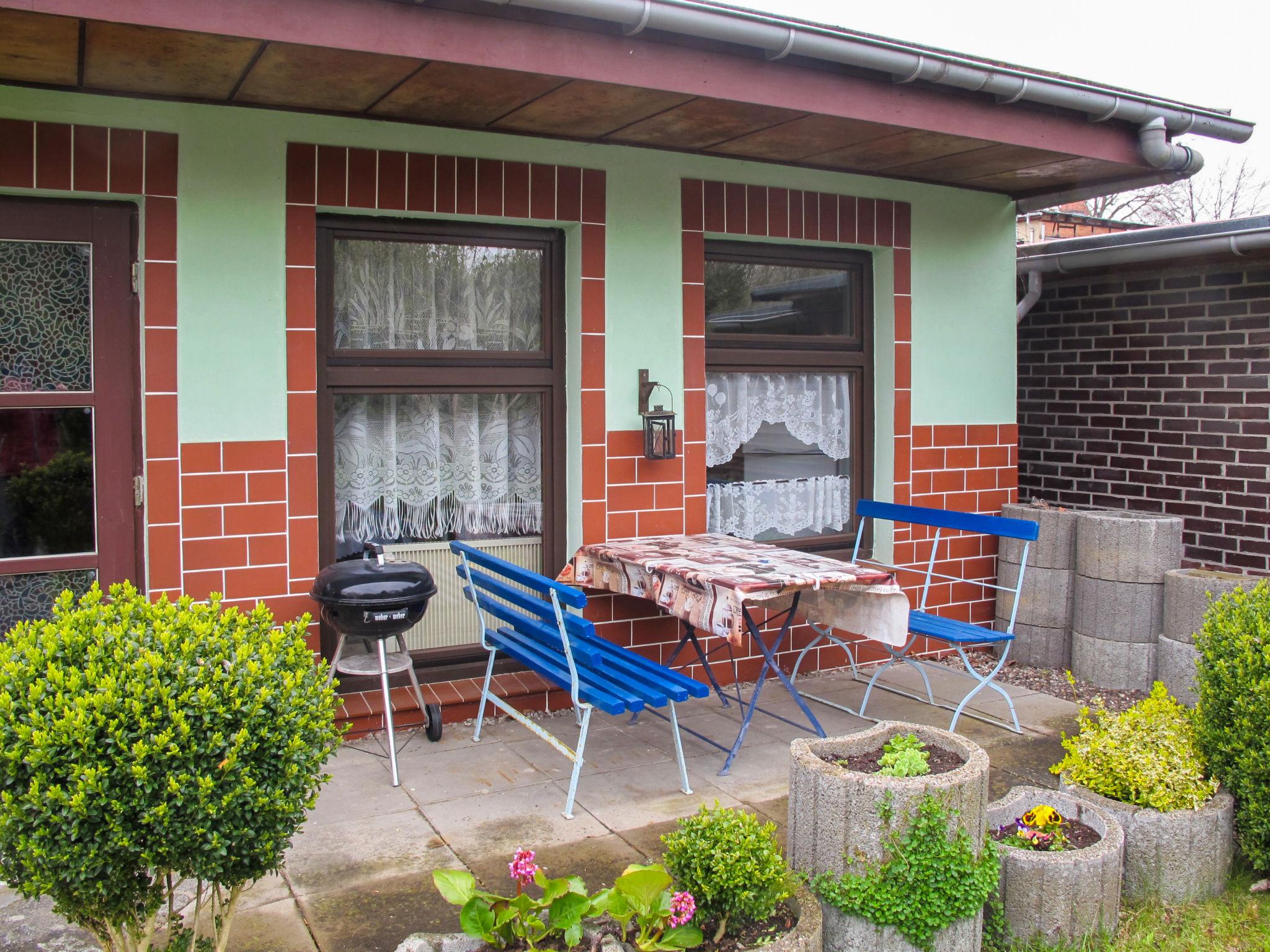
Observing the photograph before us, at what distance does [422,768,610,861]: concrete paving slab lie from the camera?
371 cm

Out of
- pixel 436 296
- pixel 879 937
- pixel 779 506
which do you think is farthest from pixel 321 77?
pixel 879 937

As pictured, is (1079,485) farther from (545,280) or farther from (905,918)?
(905,918)

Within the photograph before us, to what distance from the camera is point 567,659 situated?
405 cm

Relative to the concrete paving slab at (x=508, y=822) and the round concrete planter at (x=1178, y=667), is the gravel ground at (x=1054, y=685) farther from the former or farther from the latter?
the concrete paving slab at (x=508, y=822)

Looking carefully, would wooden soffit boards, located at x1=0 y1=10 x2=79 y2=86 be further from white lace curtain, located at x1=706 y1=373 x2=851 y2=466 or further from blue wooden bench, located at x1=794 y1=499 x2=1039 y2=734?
blue wooden bench, located at x1=794 y1=499 x2=1039 y2=734

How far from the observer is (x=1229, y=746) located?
3564 mm

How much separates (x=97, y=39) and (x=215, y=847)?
2.71 m

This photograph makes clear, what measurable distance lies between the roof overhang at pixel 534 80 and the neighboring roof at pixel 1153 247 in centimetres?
64

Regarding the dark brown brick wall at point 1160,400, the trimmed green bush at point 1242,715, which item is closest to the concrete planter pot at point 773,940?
the trimmed green bush at point 1242,715

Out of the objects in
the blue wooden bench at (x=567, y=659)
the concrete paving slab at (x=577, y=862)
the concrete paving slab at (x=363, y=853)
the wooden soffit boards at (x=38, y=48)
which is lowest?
the concrete paving slab at (x=577, y=862)

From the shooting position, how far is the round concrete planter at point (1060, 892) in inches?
122

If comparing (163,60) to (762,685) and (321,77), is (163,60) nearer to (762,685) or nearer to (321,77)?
(321,77)

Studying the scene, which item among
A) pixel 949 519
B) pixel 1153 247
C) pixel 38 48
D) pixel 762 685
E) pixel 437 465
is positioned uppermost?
pixel 38 48

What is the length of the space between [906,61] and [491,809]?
341 centimetres
